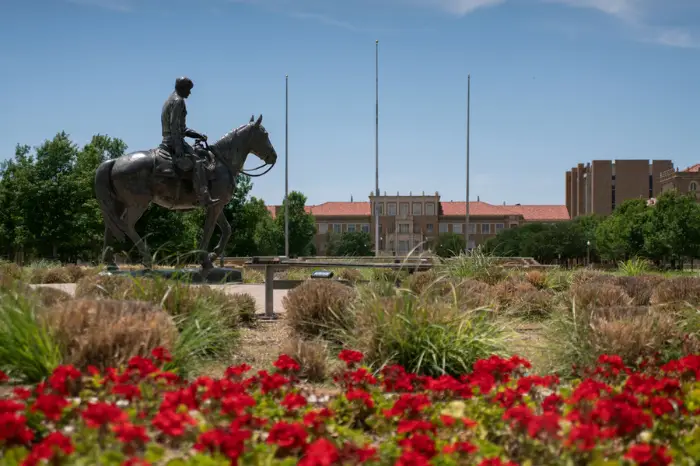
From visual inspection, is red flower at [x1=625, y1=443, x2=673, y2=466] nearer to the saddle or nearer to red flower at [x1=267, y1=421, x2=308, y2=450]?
red flower at [x1=267, y1=421, x2=308, y2=450]

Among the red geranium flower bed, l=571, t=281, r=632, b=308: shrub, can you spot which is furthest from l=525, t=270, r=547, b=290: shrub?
the red geranium flower bed

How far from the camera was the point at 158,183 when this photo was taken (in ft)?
39.4

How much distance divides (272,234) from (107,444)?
73029mm

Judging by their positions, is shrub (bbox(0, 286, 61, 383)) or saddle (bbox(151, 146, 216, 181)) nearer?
shrub (bbox(0, 286, 61, 383))

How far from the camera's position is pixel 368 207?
135m

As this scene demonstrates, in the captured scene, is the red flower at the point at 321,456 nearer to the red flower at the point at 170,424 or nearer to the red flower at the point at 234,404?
the red flower at the point at 170,424

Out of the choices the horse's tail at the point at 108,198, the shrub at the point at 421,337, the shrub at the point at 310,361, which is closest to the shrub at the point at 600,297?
the shrub at the point at 421,337

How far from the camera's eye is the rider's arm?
459 inches

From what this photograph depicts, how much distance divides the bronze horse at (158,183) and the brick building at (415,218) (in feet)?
378

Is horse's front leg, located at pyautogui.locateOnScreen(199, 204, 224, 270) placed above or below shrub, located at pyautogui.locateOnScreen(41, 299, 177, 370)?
above

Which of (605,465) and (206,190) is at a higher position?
(206,190)

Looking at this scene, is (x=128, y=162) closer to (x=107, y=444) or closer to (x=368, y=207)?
(x=107, y=444)

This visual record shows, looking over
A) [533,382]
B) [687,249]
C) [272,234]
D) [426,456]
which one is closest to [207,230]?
[533,382]

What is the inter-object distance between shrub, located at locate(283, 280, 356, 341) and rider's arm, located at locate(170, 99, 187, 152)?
478 centimetres
